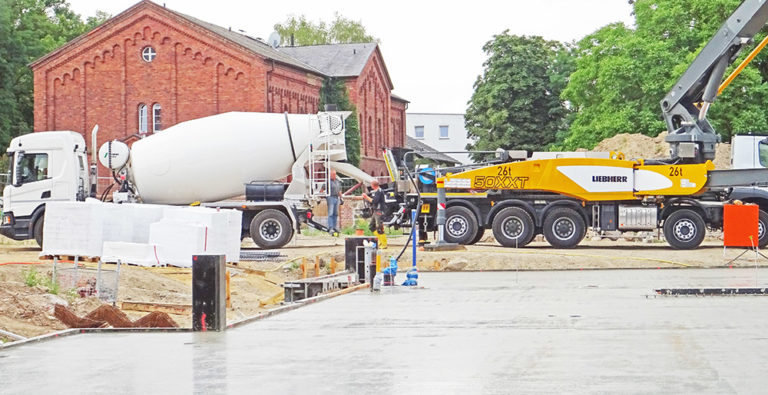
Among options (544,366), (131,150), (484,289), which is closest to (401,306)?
(484,289)

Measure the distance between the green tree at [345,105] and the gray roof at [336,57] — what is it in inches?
27.1

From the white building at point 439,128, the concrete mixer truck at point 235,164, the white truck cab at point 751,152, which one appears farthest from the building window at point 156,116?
the white building at point 439,128

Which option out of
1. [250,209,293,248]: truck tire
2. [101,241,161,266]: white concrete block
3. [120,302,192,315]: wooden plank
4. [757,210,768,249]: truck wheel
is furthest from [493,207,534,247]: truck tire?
[120,302,192,315]: wooden plank

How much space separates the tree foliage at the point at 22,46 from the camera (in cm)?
6988

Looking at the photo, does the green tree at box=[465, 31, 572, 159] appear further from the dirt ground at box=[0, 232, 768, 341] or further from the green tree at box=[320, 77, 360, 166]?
the dirt ground at box=[0, 232, 768, 341]

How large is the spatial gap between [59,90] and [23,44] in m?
12.2

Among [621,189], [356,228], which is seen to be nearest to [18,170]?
[621,189]

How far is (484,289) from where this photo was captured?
63.0ft

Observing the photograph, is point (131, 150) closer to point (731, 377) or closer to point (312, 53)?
point (731, 377)

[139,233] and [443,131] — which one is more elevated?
[443,131]

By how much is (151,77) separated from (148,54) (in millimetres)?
1280

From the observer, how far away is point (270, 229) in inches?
1204

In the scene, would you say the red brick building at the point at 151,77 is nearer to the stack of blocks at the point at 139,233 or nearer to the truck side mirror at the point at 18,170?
the truck side mirror at the point at 18,170

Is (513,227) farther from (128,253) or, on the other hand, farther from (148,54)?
(148,54)
